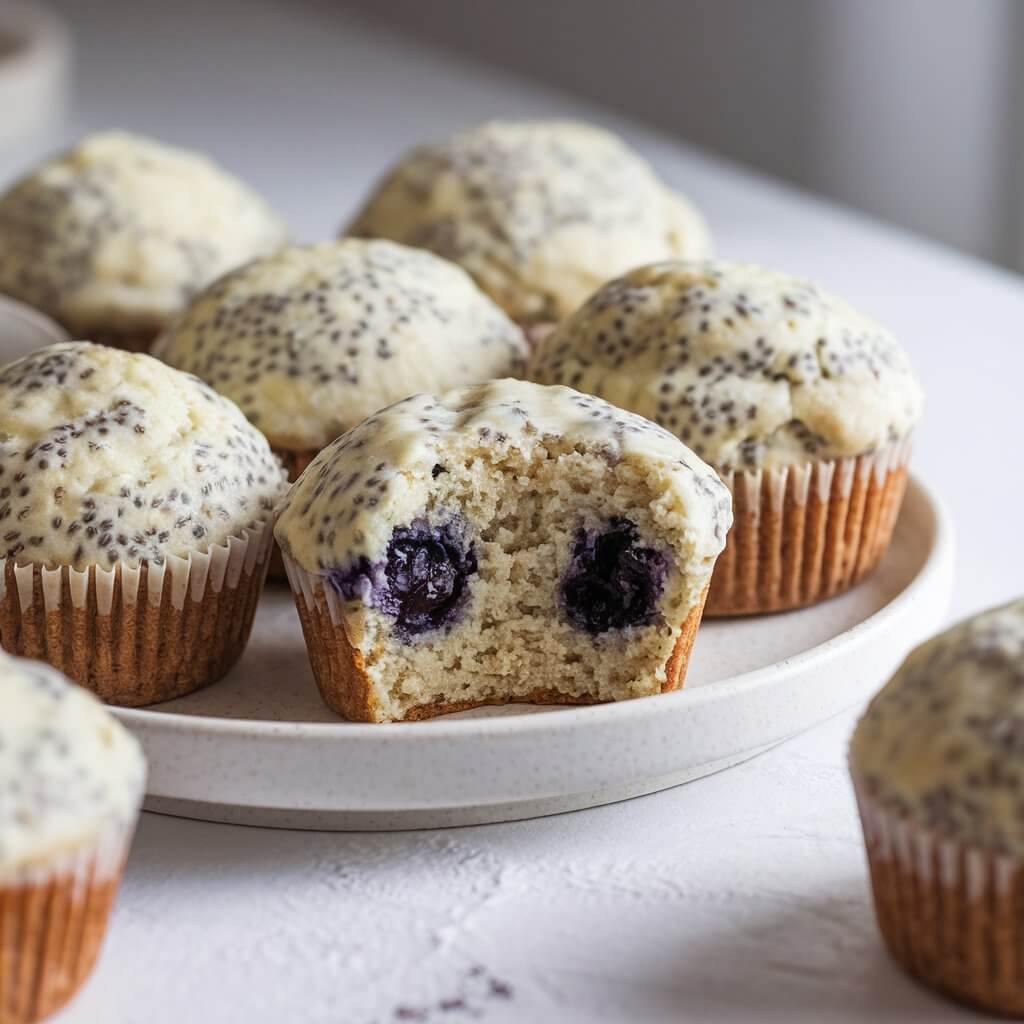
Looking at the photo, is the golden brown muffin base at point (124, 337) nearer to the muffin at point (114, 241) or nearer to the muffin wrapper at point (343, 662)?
the muffin at point (114, 241)

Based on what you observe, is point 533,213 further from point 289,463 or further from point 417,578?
point 417,578

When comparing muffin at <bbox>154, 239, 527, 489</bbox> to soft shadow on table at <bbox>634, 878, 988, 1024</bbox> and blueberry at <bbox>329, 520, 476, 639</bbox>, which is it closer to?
blueberry at <bbox>329, 520, 476, 639</bbox>

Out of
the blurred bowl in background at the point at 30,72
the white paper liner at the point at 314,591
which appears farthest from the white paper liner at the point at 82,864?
the blurred bowl in background at the point at 30,72

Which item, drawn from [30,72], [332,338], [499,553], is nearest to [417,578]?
[499,553]

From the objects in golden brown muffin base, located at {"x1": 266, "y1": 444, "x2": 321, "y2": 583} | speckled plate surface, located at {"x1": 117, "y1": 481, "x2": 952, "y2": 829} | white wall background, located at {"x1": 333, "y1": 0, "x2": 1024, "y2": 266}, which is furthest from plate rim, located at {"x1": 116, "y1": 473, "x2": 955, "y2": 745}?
white wall background, located at {"x1": 333, "y1": 0, "x2": 1024, "y2": 266}

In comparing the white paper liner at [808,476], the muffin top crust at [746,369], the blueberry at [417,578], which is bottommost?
the blueberry at [417,578]

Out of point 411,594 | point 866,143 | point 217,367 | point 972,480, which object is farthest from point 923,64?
point 411,594
